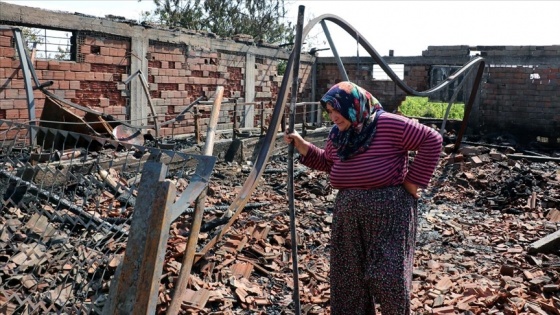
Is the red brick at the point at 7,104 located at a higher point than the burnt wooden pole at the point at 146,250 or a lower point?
higher

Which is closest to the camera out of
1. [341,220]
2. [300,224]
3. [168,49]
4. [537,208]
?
[341,220]

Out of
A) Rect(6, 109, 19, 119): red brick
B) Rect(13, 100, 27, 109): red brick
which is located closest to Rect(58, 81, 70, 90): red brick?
Rect(13, 100, 27, 109): red brick

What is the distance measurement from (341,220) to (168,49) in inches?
403

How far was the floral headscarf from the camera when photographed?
9.71 feet

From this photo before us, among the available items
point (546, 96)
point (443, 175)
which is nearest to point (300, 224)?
point (443, 175)

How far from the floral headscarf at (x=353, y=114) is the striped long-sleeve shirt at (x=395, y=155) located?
44 millimetres

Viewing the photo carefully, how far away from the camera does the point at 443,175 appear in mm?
9992

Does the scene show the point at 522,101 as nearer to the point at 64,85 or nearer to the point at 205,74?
the point at 205,74

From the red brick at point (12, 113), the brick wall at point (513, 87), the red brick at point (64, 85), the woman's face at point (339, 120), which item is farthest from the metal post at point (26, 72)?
the brick wall at point (513, 87)

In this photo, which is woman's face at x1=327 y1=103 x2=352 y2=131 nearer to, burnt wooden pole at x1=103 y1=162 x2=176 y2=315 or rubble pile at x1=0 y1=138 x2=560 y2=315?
rubble pile at x1=0 y1=138 x2=560 y2=315

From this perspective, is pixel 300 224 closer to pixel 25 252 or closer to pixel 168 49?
pixel 25 252

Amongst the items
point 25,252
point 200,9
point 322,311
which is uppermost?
point 200,9

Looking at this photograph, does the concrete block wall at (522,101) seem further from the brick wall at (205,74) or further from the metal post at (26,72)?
the metal post at (26,72)

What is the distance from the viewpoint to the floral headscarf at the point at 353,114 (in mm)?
2961
